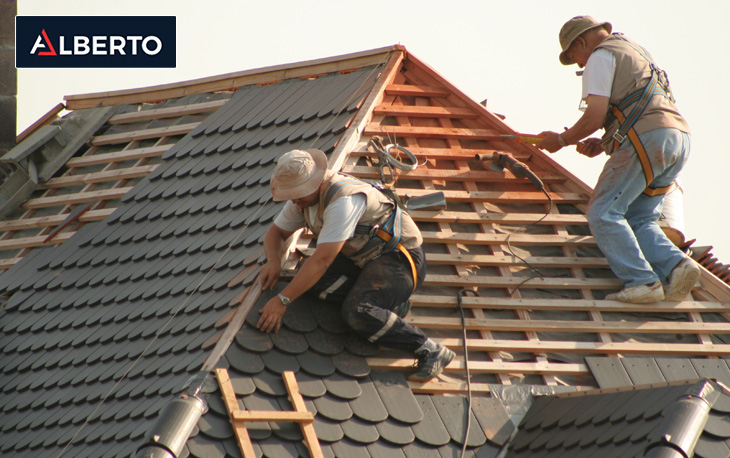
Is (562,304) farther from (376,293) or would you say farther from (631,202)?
(376,293)

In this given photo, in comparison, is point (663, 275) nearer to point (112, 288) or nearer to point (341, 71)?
point (341, 71)

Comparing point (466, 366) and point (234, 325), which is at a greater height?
point (234, 325)

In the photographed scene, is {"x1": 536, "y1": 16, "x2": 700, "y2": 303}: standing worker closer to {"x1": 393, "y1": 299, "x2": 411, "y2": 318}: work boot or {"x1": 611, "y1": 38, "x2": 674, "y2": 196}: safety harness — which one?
{"x1": 611, "y1": 38, "x2": 674, "y2": 196}: safety harness

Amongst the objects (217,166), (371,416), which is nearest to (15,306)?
(217,166)

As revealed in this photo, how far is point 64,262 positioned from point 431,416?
134 inches

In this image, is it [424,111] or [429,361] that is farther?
[424,111]

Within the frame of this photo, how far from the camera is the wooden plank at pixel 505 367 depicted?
596 cm

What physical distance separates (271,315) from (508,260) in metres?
1.93

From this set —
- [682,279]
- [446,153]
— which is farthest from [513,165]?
[682,279]

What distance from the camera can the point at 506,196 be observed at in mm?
7195

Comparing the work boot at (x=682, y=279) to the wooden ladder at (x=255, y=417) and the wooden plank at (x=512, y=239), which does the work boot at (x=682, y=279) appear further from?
the wooden ladder at (x=255, y=417)

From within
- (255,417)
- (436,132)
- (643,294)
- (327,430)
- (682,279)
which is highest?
(436,132)

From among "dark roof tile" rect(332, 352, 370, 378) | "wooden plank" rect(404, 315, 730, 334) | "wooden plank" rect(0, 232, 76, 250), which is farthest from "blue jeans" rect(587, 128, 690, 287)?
"wooden plank" rect(0, 232, 76, 250)

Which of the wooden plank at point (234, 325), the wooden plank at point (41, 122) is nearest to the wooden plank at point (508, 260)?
the wooden plank at point (234, 325)
